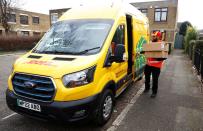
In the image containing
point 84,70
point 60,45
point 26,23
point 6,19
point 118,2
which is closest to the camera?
point 84,70

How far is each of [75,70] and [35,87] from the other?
2.59 feet

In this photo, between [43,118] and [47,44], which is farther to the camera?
[47,44]

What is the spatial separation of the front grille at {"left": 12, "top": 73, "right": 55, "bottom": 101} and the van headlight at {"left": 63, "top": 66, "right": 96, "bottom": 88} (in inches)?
10.6

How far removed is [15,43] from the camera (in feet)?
81.5

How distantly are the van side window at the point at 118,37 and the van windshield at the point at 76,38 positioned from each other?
0.27 meters

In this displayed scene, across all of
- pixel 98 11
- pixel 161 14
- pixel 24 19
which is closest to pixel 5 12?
pixel 24 19

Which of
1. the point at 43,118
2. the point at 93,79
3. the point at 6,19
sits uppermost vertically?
the point at 6,19

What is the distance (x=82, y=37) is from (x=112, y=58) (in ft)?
2.73

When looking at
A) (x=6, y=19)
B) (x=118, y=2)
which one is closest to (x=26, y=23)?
(x=6, y=19)

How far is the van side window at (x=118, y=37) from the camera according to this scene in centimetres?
432

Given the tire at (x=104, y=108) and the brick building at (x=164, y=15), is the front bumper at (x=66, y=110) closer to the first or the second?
the tire at (x=104, y=108)

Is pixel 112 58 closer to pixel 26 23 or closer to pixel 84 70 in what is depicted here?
pixel 84 70

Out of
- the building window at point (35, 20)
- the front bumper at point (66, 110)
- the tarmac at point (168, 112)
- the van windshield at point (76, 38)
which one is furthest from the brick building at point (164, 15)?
the front bumper at point (66, 110)

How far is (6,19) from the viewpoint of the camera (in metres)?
32.7
